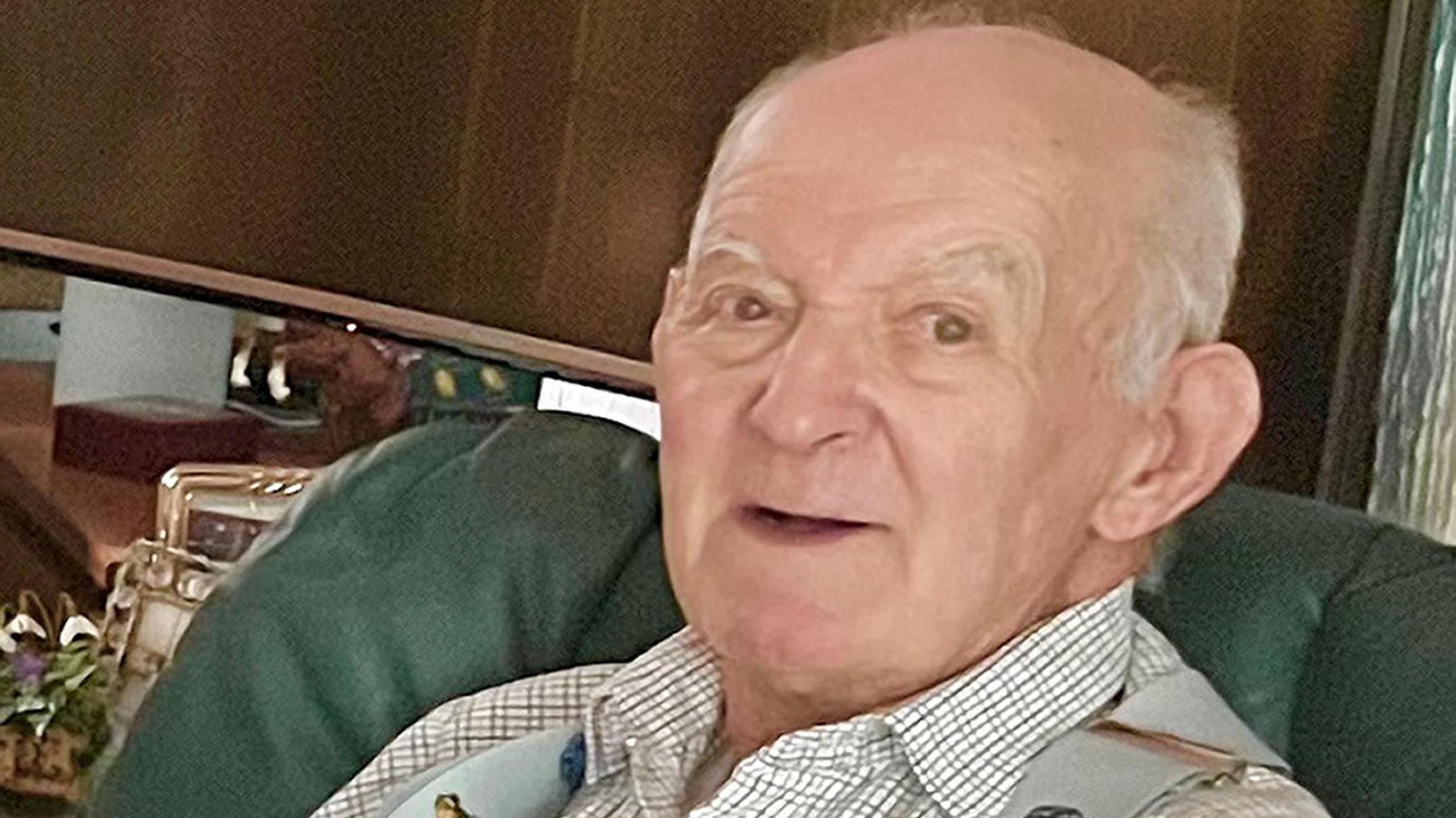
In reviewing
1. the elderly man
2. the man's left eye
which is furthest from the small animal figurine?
the man's left eye

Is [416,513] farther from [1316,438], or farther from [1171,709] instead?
[1316,438]

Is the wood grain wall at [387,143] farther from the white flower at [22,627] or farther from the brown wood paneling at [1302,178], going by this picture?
the brown wood paneling at [1302,178]

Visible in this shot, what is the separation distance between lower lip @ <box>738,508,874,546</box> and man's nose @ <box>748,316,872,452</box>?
1.8 inches

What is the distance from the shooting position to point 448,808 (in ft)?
4.48

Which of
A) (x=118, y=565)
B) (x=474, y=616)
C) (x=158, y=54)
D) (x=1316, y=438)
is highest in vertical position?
(x=158, y=54)

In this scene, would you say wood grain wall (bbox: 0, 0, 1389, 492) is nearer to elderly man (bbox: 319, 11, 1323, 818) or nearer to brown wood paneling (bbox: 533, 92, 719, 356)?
brown wood paneling (bbox: 533, 92, 719, 356)

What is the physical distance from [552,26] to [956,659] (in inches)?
55.3

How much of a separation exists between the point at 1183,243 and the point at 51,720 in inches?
54.3

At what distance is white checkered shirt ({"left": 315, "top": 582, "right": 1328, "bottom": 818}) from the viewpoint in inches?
47.1

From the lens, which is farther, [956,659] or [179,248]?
[179,248]

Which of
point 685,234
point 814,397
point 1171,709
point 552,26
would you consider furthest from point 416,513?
point 552,26

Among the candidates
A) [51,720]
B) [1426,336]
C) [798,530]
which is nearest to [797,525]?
[798,530]

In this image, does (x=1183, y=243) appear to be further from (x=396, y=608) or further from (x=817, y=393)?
(x=396, y=608)

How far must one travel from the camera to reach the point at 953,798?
1197 millimetres
